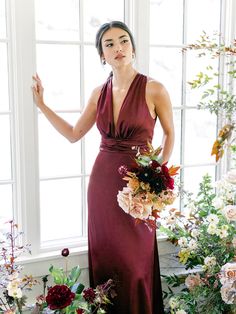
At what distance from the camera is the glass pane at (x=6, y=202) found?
2340 millimetres

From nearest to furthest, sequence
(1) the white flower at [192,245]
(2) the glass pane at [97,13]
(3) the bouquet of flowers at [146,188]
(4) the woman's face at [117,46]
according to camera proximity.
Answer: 1. (3) the bouquet of flowers at [146,188]
2. (4) the woman's face at [117,46]
3. (1) the white flower at [192,245]
4. (2) the glass pane at [97,13]

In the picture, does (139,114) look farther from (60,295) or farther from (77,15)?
(60,295)

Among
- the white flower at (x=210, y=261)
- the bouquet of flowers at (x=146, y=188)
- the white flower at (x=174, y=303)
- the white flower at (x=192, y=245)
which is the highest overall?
the bouquet of flowers at (x=146, y=188)

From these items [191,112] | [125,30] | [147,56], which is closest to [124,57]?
[125,30]

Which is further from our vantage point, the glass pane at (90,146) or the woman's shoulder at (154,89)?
the glass pane at (90,146)

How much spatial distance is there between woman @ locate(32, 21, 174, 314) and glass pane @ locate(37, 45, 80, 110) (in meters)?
0.18

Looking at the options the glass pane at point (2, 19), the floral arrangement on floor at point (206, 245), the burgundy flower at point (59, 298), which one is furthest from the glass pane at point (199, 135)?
the burgundy flower at point (59, 298)

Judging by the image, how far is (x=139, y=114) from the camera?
80.8 inches

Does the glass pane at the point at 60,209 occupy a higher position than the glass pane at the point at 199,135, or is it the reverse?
the glass pane at the point at 199,135

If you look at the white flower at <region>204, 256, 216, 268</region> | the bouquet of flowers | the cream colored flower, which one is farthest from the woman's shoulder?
the cream colored flower

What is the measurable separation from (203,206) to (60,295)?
42.6 inches

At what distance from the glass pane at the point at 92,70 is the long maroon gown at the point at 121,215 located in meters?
0.28

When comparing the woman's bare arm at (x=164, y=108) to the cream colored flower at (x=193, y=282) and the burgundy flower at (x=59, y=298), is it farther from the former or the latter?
the burgundy flower at (x=59, y=298)

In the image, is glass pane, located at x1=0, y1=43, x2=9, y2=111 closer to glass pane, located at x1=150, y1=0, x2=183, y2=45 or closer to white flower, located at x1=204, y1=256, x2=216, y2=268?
glass pane, located at x1=150, y1=0, x2=183, y2=45
